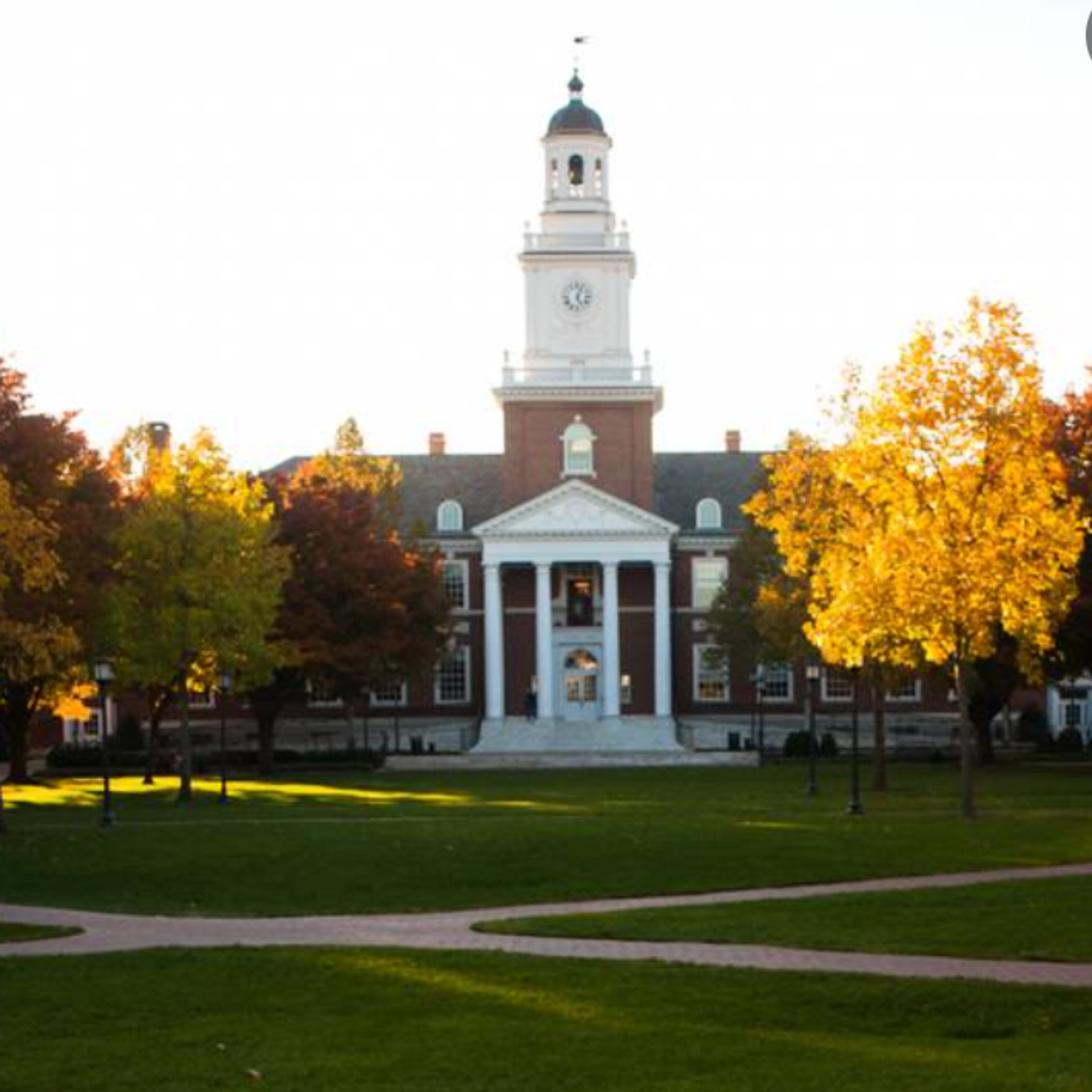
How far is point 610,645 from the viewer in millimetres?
76500

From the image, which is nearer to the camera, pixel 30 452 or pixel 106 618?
pixel 30 452

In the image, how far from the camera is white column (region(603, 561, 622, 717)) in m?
76.1

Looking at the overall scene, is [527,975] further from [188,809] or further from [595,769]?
[595,769]

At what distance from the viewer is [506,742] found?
241 ft

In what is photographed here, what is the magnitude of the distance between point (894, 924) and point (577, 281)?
59221 millimetres

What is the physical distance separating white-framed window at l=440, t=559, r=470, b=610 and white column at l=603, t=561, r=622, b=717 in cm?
802

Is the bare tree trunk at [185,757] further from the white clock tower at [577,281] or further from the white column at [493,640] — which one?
the white clock tower at [577,281]

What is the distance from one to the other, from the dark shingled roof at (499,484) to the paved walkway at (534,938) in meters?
59.1

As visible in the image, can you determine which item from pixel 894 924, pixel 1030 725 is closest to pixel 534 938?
pixel 894 924

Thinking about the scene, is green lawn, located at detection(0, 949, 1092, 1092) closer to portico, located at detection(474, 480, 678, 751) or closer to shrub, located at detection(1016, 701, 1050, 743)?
portico, located at detection(474, 480, 678, 751)

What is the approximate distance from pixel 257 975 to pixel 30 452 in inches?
1077

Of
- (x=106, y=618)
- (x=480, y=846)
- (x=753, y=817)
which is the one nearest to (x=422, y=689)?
(x=106, y=618)

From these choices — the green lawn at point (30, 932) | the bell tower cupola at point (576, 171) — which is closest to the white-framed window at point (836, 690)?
the bell tower cupola at point (576, 171)

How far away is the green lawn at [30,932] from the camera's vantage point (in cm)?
2020
